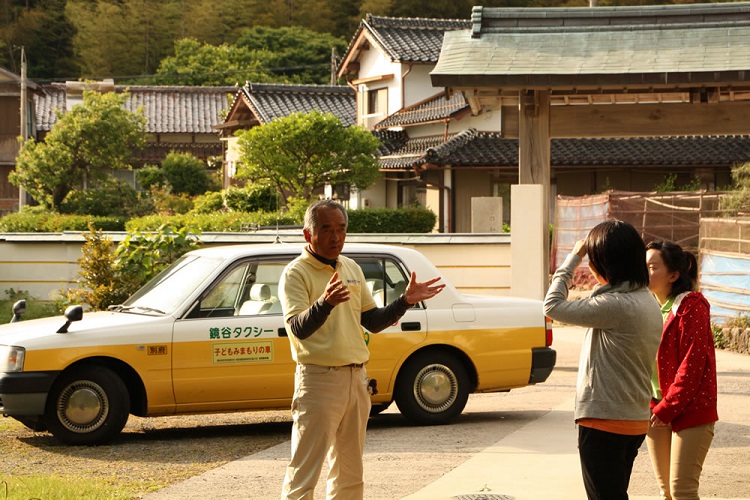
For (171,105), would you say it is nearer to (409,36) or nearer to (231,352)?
(409,36)

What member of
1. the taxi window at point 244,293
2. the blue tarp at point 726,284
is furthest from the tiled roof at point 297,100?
the taxi window at point 244,293

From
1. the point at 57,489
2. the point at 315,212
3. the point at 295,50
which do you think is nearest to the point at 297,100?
the point at 295,50

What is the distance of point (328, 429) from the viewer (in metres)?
5.54

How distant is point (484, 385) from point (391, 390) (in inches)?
33.9

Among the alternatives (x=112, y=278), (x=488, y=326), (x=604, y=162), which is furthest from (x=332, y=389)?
(x=604, y=162)

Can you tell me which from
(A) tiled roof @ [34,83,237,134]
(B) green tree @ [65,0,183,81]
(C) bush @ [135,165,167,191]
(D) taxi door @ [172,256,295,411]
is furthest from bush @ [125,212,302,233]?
(B) green tree @ [65,0,183,81]

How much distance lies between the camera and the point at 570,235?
27641mm

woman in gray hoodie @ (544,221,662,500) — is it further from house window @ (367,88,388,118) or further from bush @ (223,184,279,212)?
house window @ (367,88,388,118)

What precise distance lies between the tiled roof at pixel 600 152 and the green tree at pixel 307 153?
2200mm

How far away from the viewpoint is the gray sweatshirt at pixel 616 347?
4.85 m

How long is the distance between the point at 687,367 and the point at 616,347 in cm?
63

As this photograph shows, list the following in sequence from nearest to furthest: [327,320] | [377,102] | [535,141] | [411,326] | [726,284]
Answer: [327,320] < [411,326] < [535,141] < [726,284] < [377,102]

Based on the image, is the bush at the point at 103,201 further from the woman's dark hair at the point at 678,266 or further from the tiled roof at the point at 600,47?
the woman's dark hair at the point at 678,266

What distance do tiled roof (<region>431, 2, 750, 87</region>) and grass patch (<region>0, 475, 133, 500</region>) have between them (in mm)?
8511
